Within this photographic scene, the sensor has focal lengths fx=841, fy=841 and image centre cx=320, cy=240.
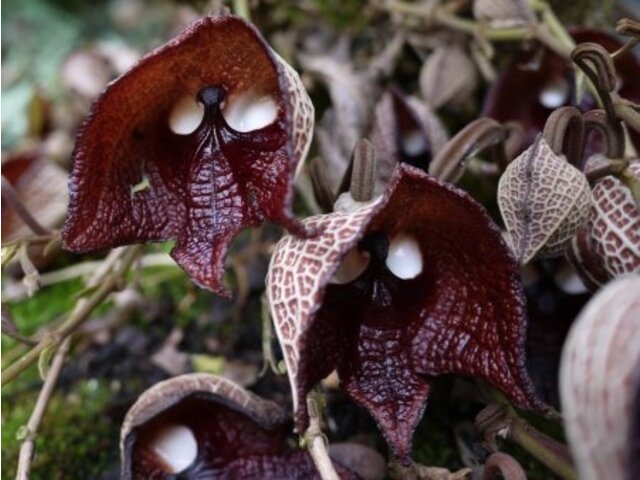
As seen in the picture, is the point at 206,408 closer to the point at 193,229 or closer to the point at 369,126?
the point at 193,229

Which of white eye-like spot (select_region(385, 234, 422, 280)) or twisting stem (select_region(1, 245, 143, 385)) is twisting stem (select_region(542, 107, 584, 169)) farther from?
twisting stem (select_region(1, 245, 143, 385))

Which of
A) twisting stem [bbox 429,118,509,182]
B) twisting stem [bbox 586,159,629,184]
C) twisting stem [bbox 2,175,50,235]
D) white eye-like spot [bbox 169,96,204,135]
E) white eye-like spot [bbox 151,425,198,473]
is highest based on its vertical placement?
white eye-like spot [bbox 169,96,204,135]

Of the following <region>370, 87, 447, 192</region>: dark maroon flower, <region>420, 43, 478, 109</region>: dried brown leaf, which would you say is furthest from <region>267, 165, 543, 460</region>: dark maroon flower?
<region>420, 43, 478, 109</region>: dried brown leaf

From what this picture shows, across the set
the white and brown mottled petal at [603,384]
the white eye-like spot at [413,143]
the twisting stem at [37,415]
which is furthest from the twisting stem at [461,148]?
the twisting stem at [37,415]

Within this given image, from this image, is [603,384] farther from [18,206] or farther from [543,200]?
[18,206]

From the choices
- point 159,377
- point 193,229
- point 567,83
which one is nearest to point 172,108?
point 193,229

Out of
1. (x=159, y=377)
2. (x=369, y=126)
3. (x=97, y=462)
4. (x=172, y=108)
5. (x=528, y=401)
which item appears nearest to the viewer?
(x=528, y=401)
